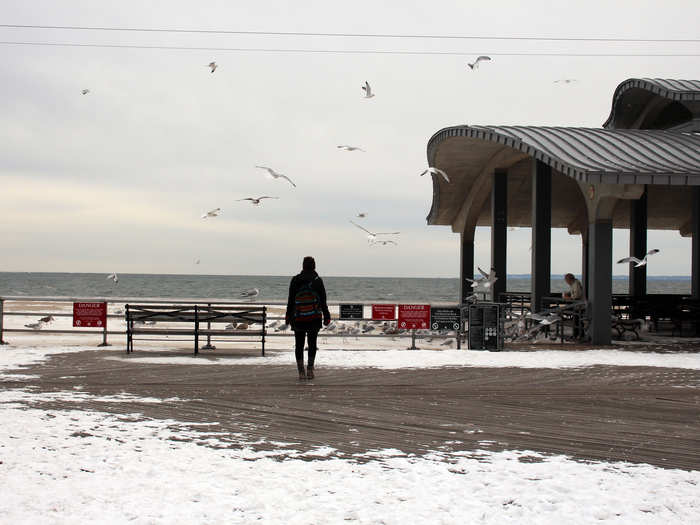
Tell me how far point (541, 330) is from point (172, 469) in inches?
584

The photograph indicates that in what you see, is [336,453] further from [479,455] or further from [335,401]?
[335,401]

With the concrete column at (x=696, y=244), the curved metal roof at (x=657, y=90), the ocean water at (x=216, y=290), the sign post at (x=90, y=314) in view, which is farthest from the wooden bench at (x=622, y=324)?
the ocean water at (x=216, y=290)

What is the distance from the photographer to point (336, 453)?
605 centimetres

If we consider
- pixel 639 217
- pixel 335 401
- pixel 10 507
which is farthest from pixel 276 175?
pixel 639 217

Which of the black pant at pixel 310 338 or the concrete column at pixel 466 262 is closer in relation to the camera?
the black pant at pixel 310 338

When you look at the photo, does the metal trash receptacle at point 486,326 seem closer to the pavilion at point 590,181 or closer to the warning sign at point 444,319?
the warning sign at point 444,319

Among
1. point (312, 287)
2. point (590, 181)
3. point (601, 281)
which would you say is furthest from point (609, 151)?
point (312, 287)

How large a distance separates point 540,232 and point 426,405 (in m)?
12.0

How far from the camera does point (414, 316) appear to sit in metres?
14.9

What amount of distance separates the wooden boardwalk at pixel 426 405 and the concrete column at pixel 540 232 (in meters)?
7.44

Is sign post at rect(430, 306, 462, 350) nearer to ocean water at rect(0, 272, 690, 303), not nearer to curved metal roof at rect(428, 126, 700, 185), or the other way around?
curved metal roof at rect(428, 126, 700, 185)

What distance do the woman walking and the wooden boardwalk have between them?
511 mm

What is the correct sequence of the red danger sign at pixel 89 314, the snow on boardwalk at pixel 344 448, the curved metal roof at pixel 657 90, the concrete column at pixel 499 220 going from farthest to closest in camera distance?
the concrete column at pixel 499 220 < the curved metal roof at pixel 657 90 < the red danger sign at pixel 89 314 < the snow on boardwalk at pixel 344 448

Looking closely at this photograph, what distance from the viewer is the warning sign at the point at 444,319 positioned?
584 inches
